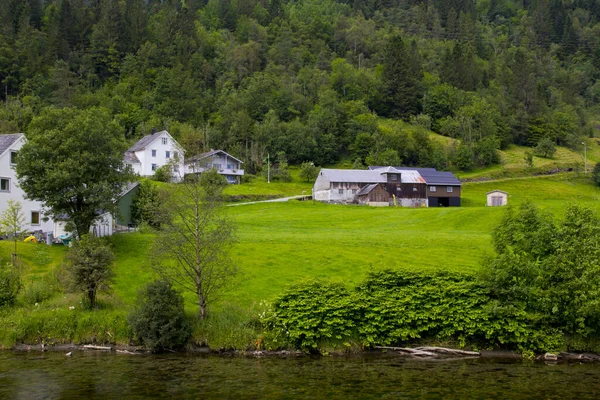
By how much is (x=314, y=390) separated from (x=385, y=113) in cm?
14212

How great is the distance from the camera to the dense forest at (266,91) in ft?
427

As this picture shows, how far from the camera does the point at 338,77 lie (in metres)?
Result: 166

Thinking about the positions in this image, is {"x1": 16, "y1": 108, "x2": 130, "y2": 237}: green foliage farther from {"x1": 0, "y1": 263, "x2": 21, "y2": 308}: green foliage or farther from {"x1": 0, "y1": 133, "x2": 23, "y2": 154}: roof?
{"x1": 0, "y1": 133, "x2": 23, "y2": 154}: roof

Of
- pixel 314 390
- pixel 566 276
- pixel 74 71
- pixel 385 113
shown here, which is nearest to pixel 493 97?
pixel 385 113

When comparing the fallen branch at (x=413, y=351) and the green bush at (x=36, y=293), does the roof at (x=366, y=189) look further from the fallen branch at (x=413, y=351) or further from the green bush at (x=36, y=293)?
the fallen branch at (x=413, y=351)

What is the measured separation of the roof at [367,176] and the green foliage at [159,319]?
63629 mm

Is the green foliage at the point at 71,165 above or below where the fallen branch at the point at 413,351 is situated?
above

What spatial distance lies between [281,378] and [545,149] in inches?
4890

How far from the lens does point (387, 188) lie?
95.2m

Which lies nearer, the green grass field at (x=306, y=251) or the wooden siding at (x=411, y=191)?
the green grass field at (x=306, y=251)

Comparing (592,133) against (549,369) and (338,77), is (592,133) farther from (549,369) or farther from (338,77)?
(549,369)

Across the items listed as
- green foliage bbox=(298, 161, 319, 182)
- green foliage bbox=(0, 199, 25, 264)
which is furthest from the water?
green foliage bbox=(298, 161, 319, 182)

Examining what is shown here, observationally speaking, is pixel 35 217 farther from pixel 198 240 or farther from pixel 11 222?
pixel 198 240

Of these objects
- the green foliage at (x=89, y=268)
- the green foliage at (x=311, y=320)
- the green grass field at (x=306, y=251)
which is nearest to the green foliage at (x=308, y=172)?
the green grass field at (x=306, y=251)
